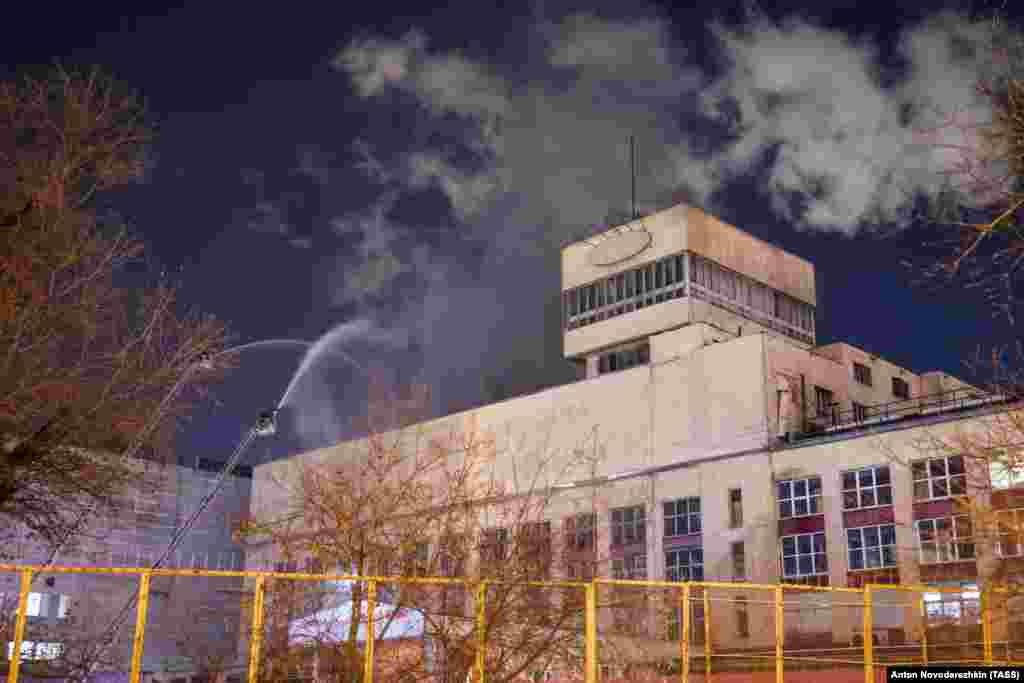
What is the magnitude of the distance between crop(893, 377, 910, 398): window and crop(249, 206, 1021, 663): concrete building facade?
0.43 feet

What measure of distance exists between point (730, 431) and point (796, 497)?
5.63 metres

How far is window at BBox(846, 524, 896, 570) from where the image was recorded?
59.7m

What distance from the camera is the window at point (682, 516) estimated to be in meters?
67.3

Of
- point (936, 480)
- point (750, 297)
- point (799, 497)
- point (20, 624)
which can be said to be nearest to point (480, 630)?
point (20, 624)

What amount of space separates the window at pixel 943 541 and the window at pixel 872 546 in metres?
1.52

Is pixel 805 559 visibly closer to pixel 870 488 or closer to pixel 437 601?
pixel 870 488

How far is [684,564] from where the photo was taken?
6712cm

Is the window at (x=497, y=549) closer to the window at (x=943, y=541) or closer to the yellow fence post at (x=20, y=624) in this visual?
the yellow fence post at (x=20, y=624)

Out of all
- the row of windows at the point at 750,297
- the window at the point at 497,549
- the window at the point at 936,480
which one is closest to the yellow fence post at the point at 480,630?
the window at the point at 497,549

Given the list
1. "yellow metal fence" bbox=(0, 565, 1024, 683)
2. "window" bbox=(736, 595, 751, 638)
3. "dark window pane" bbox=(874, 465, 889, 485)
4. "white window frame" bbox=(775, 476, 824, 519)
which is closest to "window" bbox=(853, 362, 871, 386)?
"white window frame" bbox=(775, 476, 824, 519)

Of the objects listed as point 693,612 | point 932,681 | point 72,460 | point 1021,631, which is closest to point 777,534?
point 693,612

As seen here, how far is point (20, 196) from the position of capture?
19.4 meters

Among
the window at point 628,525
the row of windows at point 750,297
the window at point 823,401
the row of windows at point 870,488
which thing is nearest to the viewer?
the row of windows at point 870,488

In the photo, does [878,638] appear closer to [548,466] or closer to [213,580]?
[548,466]
